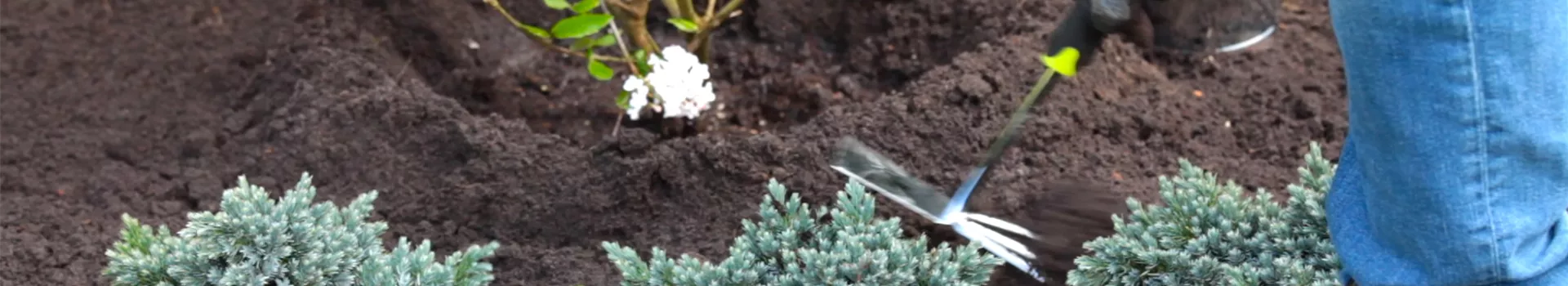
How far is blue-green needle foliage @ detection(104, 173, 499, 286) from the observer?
6.32ft

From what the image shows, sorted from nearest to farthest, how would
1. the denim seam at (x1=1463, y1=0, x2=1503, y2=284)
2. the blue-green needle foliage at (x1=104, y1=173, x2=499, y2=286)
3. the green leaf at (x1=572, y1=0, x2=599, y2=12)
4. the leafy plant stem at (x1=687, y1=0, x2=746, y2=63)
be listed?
the denim seam at (x1=1463, y1=0, x2=1503, y2=284), the blue-green needle foliage at (x1=104, y1=173, x2=499, y2=286), the green leaf at (x1=572, y1=0, x2=599, y2=12), the leafy plant stem at (x1=687, y1=0, x2=746, y2=63)

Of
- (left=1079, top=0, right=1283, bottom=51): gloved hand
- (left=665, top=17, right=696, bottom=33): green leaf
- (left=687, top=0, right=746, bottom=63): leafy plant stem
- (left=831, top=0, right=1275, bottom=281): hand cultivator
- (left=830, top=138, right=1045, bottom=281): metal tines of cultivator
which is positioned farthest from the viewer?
(left=1079, top=0, right=1283, bottom=51): gloved hand

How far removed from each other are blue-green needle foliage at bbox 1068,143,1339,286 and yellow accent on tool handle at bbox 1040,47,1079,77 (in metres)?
0.25

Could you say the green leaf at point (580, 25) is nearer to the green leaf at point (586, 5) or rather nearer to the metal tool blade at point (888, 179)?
the green leaf at point (586, 5)

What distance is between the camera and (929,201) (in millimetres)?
2346

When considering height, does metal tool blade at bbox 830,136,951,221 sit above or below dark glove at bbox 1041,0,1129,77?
below

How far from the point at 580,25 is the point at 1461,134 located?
1.47 meters

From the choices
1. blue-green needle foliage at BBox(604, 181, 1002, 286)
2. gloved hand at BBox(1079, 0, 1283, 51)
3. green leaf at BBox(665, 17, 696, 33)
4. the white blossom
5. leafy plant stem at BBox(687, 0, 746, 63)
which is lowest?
gloved hand at BBox(1079, 0, 1283, 51)

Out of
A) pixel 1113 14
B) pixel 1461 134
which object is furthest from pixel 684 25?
pixel 1461 134

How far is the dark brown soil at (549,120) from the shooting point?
2461 millimetres

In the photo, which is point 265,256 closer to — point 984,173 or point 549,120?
point 549,120

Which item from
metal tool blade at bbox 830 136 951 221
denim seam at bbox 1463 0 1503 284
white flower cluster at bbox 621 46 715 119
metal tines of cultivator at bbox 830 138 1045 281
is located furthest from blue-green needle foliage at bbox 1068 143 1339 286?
white flower cluster at bbox 621 46 715 119

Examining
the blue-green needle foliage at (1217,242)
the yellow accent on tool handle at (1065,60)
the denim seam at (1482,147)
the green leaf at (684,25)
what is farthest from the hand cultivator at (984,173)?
the denim seam at (1482,147)

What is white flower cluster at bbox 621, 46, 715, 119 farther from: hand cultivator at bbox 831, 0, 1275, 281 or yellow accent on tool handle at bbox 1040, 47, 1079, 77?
yellow accent on tool handle at bbox 1040, 47, 1079, 77
